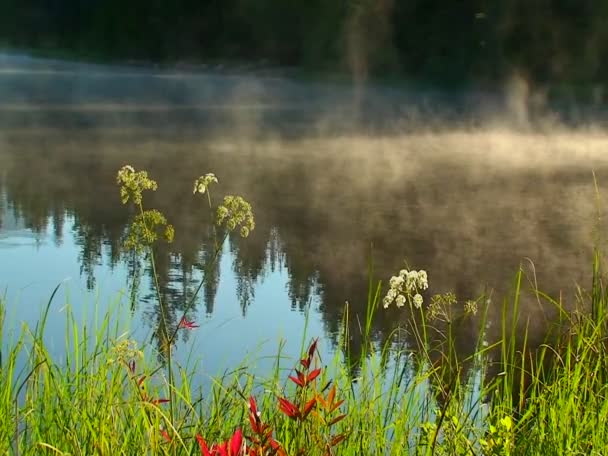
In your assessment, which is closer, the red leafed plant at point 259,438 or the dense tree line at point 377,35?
the red leafed plant at point 259,438

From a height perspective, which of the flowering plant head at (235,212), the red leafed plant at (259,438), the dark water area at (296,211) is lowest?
the dark water area at (296,211)

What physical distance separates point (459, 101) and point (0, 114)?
6.52 m

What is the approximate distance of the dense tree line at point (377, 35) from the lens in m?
19.3

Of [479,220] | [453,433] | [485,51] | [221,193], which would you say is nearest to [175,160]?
[221,193]

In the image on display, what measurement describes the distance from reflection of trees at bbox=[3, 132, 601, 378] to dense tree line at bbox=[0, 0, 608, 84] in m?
8.42

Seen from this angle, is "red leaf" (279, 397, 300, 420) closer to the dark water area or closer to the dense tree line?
the dark water area

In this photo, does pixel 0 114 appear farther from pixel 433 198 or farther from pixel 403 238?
pixel 403 238

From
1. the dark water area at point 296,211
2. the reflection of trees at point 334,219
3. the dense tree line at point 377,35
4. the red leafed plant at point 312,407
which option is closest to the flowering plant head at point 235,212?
the red leafed plant at point 312,407

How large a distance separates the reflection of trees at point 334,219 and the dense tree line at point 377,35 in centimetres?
842

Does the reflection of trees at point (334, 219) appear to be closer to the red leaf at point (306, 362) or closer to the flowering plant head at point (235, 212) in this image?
the flowering plant head at point (235, 212)

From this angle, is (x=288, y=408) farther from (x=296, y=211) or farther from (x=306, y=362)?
(x=296, y=211)

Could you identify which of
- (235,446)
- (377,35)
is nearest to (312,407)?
(235,446)

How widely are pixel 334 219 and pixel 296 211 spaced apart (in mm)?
356

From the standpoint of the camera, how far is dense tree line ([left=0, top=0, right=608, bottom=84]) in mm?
19344
